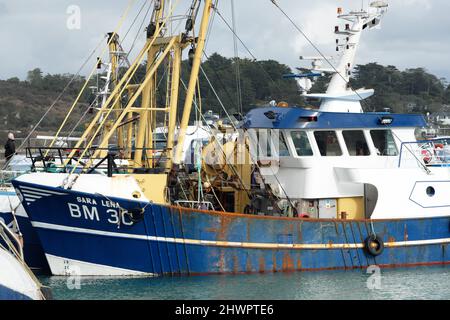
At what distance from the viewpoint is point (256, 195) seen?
766 inches

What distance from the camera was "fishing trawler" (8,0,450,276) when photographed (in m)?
17.6

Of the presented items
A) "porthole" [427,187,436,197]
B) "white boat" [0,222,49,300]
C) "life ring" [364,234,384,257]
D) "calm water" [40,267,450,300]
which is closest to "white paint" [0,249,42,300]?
"white boat" [0,222,49,300]

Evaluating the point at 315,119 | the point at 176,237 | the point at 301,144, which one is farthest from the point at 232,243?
the point at 315,119

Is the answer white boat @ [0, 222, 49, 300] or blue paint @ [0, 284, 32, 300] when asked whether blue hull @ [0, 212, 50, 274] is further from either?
blue paint @ [0, 284, 32, 300]

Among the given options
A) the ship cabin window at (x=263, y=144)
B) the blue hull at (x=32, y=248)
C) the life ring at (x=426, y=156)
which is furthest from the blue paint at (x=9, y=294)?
the life ring at (x=426, y=156)

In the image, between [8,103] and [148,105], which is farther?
[8,103]

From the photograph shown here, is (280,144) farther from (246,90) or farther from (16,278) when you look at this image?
(246,90)

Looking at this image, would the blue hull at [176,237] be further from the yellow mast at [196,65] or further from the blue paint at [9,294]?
the blue paint at [9,294]

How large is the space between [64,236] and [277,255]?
15.1 ft
